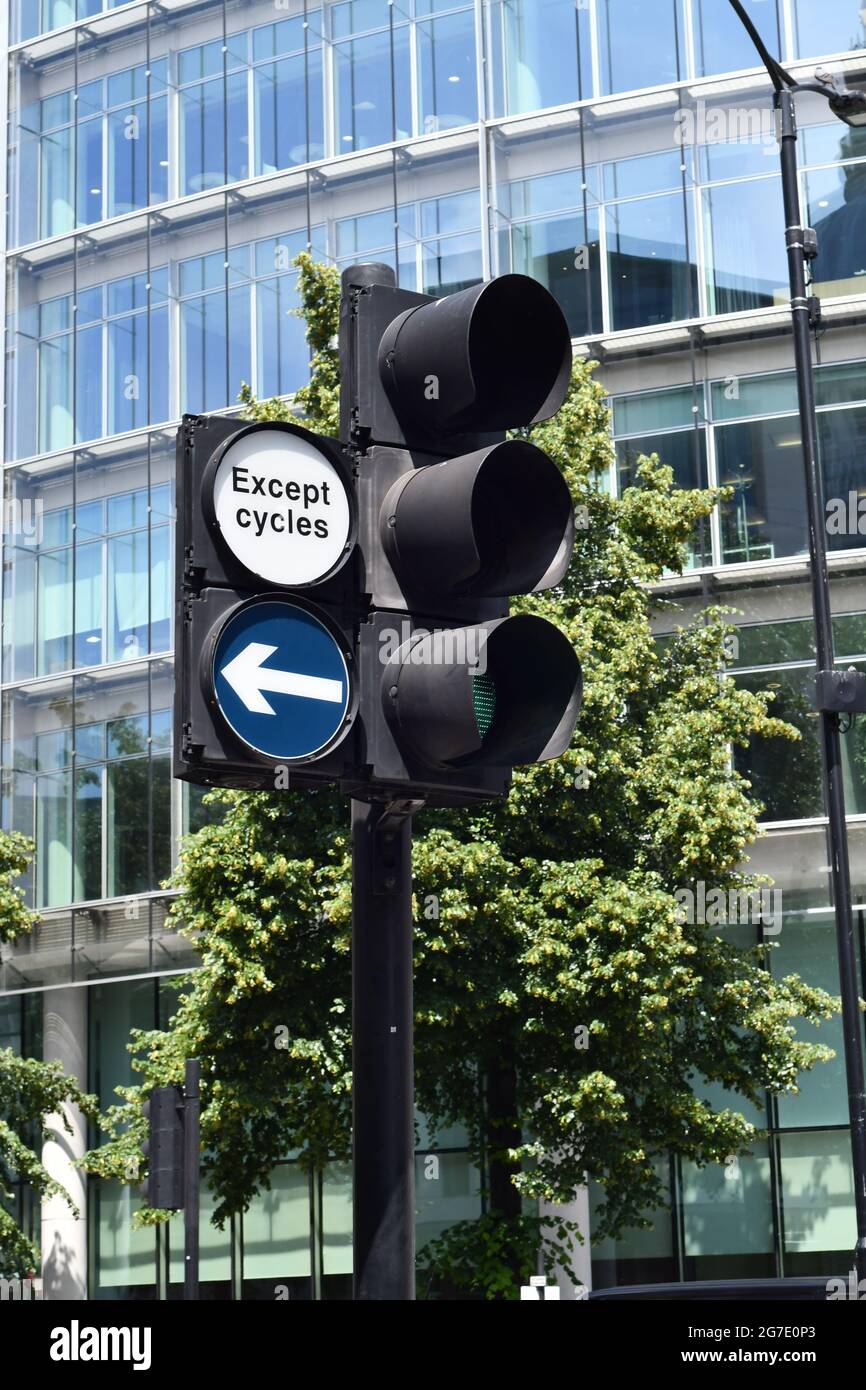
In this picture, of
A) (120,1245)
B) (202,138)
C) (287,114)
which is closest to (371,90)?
(287,114)

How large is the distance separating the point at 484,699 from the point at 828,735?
11327 mm

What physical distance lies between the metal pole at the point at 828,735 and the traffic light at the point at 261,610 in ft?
36.4

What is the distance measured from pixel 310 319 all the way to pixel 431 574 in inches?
702

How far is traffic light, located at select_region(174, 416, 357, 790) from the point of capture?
110 inches

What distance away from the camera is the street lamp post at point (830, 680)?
44.8 feet

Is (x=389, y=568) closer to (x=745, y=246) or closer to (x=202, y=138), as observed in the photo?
(x=745, y=246)

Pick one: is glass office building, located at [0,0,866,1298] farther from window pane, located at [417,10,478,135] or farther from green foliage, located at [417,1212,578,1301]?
green foliage, located at [417,1212,578,1301]

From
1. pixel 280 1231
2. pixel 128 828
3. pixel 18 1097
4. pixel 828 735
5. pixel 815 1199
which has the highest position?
pixel 128 828

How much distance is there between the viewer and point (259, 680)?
2828mm

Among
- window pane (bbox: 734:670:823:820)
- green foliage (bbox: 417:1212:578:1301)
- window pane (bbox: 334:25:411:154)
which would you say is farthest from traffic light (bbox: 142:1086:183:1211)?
window pane (bbox: 334:25:411:154)

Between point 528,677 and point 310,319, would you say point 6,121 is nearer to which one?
point 310,319

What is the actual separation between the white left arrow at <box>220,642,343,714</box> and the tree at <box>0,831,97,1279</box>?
2331cm

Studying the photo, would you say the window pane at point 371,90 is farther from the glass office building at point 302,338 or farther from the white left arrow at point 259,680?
the white left arrow at point 259,680
